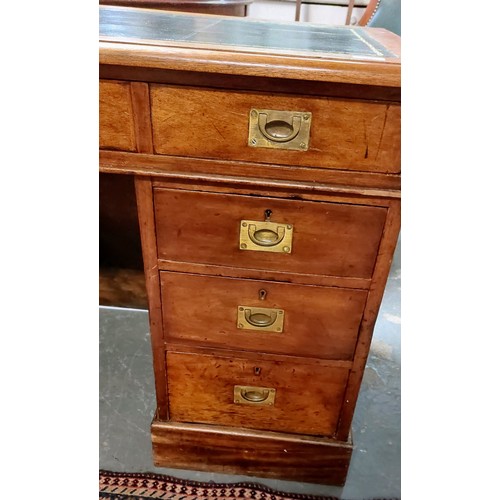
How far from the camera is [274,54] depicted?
648mm

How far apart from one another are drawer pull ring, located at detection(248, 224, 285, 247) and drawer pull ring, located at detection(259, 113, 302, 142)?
0.52 ft

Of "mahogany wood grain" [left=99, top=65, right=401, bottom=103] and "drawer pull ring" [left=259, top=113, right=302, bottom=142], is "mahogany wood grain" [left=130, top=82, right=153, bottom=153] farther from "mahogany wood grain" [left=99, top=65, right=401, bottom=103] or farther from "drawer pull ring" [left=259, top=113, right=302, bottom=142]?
"drawer pull ring" [left=259, top=113, right=302, bottom=142]

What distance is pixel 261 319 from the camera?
88 cm

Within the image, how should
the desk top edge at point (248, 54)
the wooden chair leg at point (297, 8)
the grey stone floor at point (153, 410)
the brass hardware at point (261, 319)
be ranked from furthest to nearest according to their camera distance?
the wooden chair leg at point (297, 8) < the grey stone floor at point (153, 410) < the brass hardware at point (261, 319) < the desk top edge at point (248, 54)

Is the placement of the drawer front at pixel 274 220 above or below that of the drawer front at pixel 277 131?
below

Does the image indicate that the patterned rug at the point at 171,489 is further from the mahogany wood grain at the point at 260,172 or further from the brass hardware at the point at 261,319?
the mahogany wood grain at the point at 260,172

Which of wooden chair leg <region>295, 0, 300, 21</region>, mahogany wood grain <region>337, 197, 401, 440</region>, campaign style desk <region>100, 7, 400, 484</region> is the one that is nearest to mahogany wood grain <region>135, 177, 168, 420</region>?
campaign style desk <region>100, 7, 400, 484</region>

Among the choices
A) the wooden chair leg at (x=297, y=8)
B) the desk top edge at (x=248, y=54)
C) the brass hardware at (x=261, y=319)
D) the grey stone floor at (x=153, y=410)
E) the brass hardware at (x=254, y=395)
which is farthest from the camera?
the wooden chair leg at (x=297, y=8)

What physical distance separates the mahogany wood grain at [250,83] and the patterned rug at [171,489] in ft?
2.86

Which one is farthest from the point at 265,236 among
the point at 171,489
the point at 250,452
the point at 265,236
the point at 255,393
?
the point at 171,489

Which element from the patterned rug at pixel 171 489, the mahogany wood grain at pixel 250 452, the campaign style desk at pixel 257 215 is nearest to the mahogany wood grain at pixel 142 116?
the campaign style desk at pixel 257 215

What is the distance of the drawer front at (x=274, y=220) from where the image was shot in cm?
76

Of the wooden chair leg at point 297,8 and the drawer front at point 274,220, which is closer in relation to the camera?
the drawer front at point 274,220
